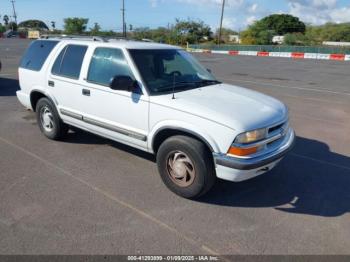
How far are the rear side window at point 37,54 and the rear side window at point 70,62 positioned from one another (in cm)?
41

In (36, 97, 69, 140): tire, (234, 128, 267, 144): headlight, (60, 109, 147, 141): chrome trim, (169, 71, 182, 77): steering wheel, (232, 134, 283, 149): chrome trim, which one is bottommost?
(36, 97, 69, 140): tire

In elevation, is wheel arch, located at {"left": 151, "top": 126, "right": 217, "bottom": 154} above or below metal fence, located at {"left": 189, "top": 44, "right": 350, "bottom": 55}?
below

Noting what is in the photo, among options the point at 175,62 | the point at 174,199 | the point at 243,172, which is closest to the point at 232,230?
the point at 243,172

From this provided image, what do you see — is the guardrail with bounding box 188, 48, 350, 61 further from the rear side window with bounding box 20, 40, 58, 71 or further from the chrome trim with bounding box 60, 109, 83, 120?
the chrome trim with bounding box 60, 109, 83, 120

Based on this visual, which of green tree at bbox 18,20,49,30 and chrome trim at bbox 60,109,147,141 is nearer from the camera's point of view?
chrome trim at bbox 60,109,147,141

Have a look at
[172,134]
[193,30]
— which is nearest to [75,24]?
[193,30]

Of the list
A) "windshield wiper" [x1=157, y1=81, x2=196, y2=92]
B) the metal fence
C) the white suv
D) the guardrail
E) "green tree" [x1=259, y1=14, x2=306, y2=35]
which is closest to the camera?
the white suv

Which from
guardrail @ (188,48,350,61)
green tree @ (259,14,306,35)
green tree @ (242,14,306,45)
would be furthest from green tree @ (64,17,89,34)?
guardrail @ (188,48,350,61)

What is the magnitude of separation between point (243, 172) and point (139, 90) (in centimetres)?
166

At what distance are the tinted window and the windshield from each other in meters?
0.18

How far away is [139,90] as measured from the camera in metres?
4.01

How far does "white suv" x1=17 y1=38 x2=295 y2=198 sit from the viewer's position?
3436 millimetres

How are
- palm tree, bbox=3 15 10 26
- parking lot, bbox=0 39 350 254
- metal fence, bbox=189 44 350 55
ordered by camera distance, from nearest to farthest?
parking lot, bbox=0 39 350 254, metal fence, bbox=189 44 350 55, palm tree, bbox=3 15 10 26

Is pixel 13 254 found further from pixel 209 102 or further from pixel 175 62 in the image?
pixel 175 62
